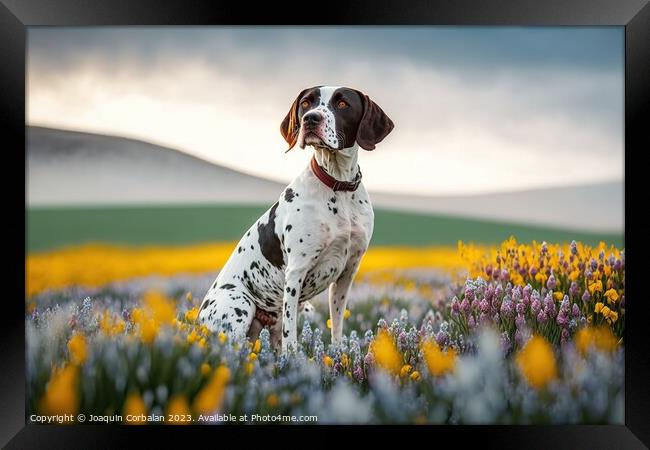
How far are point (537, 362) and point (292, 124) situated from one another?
2.49 m

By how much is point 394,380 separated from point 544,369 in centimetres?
107

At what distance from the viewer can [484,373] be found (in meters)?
5.00

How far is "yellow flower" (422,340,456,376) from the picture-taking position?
16.4 feet

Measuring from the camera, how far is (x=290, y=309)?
17.0 feet

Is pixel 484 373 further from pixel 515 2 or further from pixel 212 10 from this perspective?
pixel 212 10

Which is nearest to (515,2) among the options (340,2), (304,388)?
(340,2)

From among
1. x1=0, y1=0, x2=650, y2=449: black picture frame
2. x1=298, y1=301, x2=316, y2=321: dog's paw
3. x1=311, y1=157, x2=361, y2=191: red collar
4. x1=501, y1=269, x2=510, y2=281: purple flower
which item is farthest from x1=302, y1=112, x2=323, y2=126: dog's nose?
x1=501, y1=269, x2=510, y2=281: purple flower

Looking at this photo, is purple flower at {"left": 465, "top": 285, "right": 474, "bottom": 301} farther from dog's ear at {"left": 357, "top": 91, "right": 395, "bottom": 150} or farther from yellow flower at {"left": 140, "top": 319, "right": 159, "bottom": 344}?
yellow flower at {"left": 140, "top": 319, "right": 159, "bottom": 344}

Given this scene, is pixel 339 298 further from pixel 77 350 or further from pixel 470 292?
pixel 77 350

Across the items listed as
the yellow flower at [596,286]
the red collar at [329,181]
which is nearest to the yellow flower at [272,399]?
the red collar at [329,181]

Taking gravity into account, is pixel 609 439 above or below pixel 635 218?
below

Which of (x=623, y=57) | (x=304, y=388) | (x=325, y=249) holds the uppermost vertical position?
(x=623, y=57)

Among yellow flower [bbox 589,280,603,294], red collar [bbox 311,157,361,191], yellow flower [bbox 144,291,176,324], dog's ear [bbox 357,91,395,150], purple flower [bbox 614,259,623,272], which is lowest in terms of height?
yellow flower [bbox 144,291,176,324]

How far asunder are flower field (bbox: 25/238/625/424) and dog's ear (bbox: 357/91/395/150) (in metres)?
1.27
